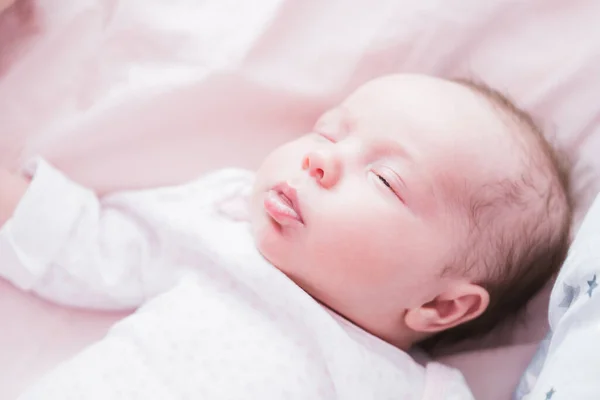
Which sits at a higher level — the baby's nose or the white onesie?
the baby's nose

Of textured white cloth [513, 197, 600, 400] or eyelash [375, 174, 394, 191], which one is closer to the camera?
textured white cloth [513, 197, 600, 400]

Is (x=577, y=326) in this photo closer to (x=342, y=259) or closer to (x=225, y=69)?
(x=342, y=259)

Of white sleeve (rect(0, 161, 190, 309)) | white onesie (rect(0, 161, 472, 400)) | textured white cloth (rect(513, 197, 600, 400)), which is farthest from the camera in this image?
white sleeve (rect(0, 161, 190, 309))

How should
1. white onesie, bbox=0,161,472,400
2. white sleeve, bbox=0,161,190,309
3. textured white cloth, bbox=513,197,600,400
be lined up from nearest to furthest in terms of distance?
textured white cloth, bbox=513,197,600,400 < white onesie, bbox=0,161,472,400 < white sleeve, bbox=0,161,190,309

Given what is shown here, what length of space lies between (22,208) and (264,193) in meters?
0.34

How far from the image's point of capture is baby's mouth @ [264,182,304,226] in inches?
36.3

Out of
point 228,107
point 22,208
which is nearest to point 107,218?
point 22,208

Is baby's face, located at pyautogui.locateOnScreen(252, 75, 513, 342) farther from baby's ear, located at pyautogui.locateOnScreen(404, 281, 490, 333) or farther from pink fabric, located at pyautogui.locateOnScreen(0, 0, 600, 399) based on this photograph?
pink fabric, located at pyautogui.locateOnScreen(0, 0, 600, 399)

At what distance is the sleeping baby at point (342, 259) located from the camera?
0.90 m

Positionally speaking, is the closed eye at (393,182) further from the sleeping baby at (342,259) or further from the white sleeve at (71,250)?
the white sleeve at (71,250)

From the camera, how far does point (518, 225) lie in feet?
2.97

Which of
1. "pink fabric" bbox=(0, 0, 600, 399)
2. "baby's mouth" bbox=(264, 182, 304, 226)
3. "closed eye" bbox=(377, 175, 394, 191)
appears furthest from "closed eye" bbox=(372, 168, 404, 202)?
"pink fabric" bbox=(0, 0, 600, 399)

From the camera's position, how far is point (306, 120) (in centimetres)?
117

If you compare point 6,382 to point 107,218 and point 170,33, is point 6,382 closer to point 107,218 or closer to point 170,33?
point 107,218
